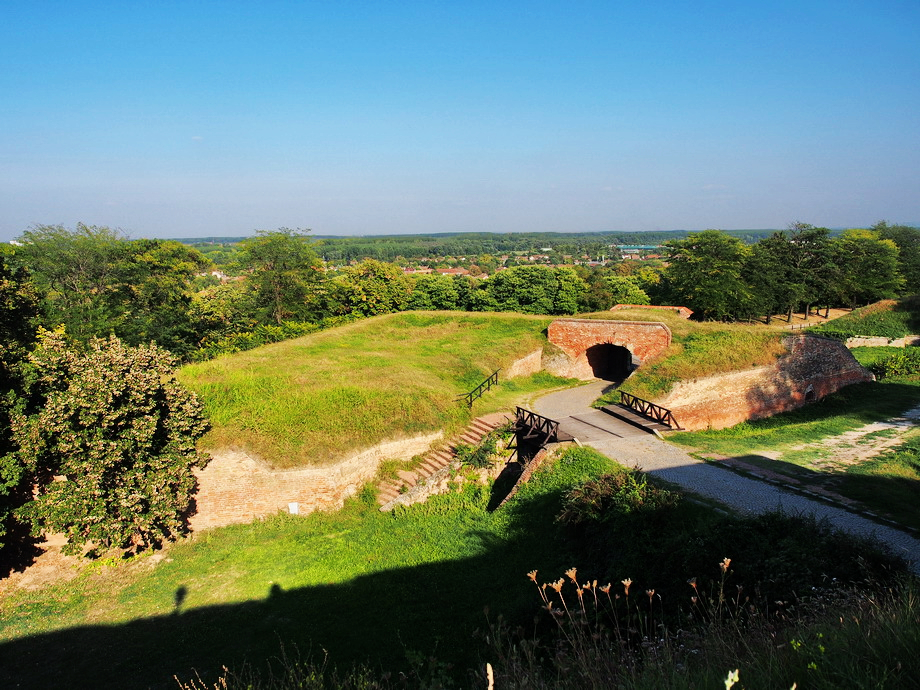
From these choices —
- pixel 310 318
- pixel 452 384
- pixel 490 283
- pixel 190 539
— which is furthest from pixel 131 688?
pixel 490 283

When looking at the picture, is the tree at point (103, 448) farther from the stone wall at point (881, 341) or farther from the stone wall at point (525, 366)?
the stone wall at point (881, 341)

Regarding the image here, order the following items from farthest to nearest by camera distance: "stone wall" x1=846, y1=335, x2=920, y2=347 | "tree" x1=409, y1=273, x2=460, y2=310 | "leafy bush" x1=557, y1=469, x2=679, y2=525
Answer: "tree" x1=409, y1=273, x2=460, y2=310 < "stone wall" x1=846, y1=335, x2=920, y2=347 < "leafy bush" x1=557, y1=469, x2=679, y2=525

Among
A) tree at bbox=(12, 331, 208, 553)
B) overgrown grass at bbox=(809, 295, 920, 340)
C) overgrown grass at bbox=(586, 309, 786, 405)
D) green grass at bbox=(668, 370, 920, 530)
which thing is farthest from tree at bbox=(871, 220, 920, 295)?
tree at bbox=(12, 331, 208, 553)

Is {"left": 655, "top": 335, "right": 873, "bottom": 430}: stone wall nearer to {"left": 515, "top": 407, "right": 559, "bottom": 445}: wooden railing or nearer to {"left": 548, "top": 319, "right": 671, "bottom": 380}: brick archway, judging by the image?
{"left": 548, "top": 319, "right": 671, "bottom": 380}: brick archway

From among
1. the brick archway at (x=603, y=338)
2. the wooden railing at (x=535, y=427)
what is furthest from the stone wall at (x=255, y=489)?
the brick archway at (x=603, y=338)

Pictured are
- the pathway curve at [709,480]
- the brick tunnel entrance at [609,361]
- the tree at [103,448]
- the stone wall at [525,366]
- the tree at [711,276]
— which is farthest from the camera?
the tree at [711,276]

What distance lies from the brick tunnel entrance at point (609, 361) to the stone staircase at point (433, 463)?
8.57 m

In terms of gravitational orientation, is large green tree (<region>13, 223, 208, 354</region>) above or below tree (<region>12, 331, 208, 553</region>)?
above

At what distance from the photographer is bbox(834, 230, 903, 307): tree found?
49.1 meters

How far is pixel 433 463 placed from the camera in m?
16.2

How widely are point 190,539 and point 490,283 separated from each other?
1700 inches

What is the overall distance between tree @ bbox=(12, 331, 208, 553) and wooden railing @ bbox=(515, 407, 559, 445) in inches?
392

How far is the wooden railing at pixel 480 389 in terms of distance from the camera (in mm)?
19172

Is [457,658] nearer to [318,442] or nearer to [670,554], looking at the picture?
[670,554]
